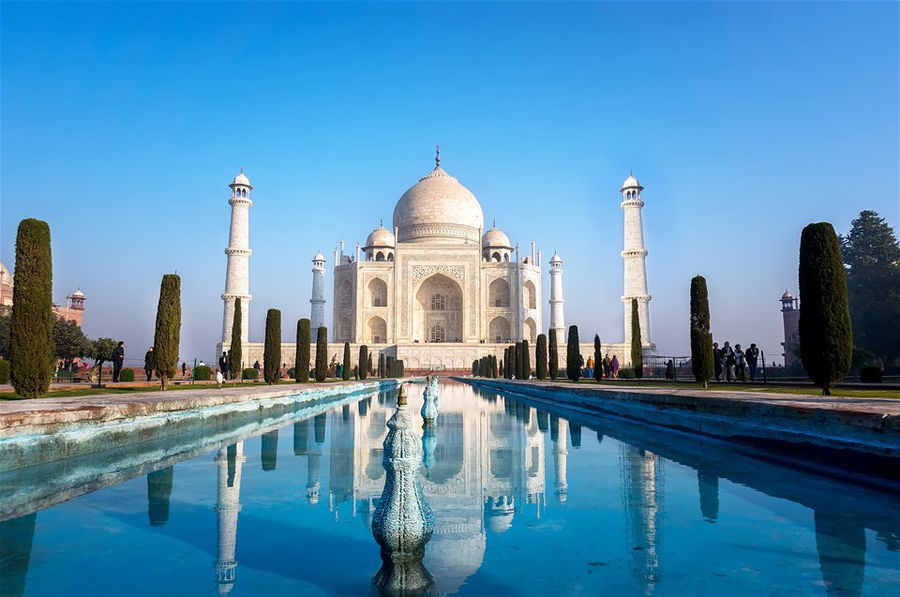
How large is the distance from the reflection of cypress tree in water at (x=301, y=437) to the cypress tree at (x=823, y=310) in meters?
4.98

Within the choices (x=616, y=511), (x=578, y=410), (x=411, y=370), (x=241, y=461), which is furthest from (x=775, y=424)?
(x=411, y=370)

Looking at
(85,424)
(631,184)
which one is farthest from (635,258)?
(85,424)

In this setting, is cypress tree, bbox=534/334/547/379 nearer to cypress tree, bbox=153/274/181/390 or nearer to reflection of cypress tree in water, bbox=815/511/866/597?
cypress tree, bbox=153/274/181/390

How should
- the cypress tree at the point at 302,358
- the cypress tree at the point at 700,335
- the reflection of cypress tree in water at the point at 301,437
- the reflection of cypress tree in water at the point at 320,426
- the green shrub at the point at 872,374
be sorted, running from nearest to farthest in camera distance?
1. the reflection of cypress tree in water at the point at 301,437
2. the reflection of cypress tree in water at the point at 320,426
3. the cypress tree at the point at 700,335
4. the green shrub at the point at 872,374
5. the cypress tree at the point at 302,358

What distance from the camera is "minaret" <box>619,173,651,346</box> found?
2816cm

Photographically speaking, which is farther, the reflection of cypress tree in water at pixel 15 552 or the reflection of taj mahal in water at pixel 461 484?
the reflection of taj mahal in water at pixel 461 484

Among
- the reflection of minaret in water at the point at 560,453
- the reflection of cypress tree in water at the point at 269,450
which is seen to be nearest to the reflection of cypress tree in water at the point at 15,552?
the reflection of cypress tree in water at the point at 269,450

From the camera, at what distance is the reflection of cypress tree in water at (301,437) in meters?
3.97

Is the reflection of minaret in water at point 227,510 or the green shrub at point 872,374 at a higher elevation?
the green shrub at point 872,374

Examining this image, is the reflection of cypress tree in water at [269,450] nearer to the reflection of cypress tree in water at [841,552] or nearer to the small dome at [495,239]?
the reflection of cypress tree in water at [841,552]

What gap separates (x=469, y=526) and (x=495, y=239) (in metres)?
35.6

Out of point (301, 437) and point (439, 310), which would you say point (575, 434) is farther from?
point (439, 310)

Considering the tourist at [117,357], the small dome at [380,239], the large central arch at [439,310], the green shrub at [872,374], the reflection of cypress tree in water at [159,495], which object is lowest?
the reflection of cypress tree in water at [159,495]

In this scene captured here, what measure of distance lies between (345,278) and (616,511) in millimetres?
32535
